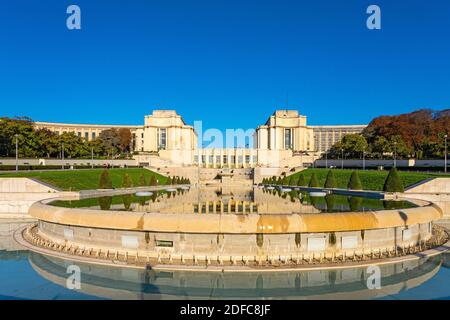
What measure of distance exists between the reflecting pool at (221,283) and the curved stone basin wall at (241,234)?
112cm

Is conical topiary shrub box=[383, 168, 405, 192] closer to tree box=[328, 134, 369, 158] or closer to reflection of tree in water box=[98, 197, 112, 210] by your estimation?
reflection of tree in water box=[98, 197, 112, 210]

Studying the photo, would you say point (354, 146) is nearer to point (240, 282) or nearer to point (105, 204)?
point (105, 204)

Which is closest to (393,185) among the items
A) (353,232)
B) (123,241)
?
(353,232)

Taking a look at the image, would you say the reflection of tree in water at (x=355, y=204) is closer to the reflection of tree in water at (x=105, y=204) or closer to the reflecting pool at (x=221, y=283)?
the reflecting pool at (x=221, y=283)

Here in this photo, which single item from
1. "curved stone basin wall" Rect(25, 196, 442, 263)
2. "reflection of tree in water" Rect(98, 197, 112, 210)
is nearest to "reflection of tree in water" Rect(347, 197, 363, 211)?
"curved stone basin wall" Rect(25, 196, 442, 263)

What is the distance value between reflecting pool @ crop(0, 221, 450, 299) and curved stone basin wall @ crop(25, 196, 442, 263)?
1121 mm

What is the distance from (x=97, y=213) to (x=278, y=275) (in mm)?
6499

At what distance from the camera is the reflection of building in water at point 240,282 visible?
825 centimetres

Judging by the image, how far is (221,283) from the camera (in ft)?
29.1

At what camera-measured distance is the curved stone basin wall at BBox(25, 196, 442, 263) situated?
1055cm

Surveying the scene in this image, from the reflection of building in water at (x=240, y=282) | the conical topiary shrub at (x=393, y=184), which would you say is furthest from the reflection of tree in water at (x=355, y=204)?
the conical topiary shrub at (x=393, y=184)

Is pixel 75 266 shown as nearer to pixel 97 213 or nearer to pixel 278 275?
pixel 97 213

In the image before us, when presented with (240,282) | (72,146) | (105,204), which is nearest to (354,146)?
(72,146)
